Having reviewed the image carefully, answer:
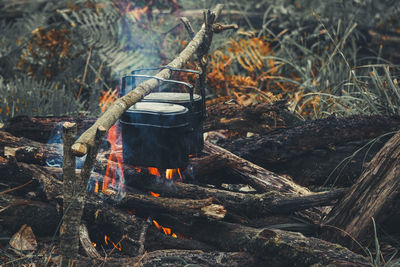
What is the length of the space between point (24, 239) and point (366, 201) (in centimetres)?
184

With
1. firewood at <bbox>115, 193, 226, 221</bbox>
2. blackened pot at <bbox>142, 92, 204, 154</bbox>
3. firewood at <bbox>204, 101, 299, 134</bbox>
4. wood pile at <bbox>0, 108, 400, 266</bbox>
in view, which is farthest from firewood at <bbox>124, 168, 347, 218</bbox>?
firewood at <bbox>204, 101, 299, 134</bbox>

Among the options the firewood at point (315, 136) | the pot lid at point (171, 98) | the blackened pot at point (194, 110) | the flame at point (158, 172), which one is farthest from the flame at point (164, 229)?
the firewood at point (315, 136)

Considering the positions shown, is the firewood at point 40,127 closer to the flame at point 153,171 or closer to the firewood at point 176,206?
the flame at point 153,171

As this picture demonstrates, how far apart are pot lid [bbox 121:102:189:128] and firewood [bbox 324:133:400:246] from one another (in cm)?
96

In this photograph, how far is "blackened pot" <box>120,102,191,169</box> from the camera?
2166mm

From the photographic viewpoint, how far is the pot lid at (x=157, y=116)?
2154 mm

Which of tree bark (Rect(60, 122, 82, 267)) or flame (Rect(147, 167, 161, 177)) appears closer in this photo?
tree bark (Rect(60, 122, 82, 267))

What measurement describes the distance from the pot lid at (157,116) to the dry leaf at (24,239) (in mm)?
795

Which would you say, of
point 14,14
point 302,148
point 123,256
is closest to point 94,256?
point 123,256

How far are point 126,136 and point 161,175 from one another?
38 cm

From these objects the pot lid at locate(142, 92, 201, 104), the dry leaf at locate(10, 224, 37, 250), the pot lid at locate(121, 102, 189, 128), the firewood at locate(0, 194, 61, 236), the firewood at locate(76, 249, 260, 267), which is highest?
the pot lid at locate(142, 92, 201, 104)

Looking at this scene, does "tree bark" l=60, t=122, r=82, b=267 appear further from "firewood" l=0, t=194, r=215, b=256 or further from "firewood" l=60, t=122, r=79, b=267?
"firewood" l=0, t=194, r=215, b=256

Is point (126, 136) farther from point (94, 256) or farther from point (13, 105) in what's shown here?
point (13, 105)

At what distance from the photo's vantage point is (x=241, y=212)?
237 centimetres
